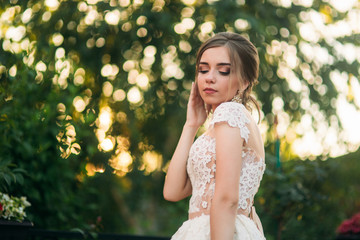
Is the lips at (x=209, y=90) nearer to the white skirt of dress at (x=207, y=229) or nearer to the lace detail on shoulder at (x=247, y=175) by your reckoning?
the lace detail on shoulder at (x=247, y=175)

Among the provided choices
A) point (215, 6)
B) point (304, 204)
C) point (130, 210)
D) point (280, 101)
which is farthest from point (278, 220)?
point (130, 210)

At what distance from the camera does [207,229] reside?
189 cm

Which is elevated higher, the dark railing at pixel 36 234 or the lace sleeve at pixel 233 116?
the lace sleeve at pixel 233 116

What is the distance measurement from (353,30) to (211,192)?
444 centimetres

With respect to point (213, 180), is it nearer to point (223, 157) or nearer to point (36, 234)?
point (223, 157)

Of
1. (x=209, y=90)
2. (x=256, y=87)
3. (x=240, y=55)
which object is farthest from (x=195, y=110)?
(x=256, y=87)

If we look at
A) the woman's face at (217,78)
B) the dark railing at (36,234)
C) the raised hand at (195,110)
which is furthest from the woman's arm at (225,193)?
the dark railing at (36,234)

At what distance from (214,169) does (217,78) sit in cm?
37

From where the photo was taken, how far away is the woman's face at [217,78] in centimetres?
201

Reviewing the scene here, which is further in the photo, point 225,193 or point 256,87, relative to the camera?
point 256,87

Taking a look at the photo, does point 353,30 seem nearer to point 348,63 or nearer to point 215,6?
point 348,63

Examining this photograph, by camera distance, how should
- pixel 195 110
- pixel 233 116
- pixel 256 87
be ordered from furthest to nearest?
pixel 256 87
pixel 195 110
pixel 233 116

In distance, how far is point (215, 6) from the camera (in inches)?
192

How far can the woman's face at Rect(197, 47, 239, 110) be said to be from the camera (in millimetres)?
2014
